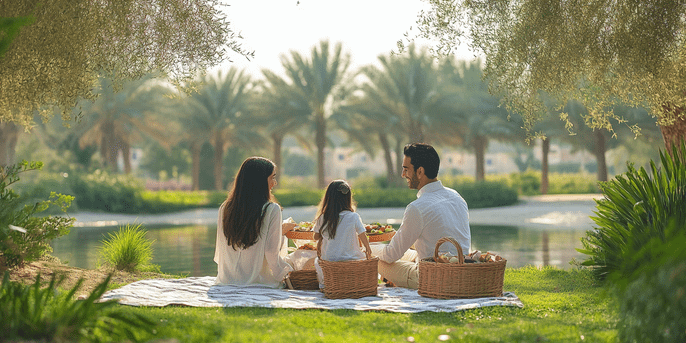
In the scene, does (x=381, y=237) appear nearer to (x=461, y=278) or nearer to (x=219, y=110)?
(x=461, y=278)

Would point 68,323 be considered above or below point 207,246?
above

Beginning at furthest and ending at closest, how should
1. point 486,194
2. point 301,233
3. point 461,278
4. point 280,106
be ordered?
1. point 280,106
2. point 486,194
3. point 301,233
4. point 461,278

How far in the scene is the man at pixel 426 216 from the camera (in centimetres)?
595

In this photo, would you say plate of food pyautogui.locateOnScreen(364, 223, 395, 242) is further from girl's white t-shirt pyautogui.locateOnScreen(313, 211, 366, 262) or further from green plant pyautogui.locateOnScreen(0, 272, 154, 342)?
green plant pyautogui.locateOnScreen(0, 272, 154, 342)

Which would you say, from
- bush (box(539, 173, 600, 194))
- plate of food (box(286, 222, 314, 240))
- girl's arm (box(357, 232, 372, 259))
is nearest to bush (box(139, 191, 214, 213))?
bush (box(539, 173, 600, 194))

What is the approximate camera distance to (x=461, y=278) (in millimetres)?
5594

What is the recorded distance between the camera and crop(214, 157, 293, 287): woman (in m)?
6.11

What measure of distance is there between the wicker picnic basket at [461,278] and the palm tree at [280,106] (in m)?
25.9

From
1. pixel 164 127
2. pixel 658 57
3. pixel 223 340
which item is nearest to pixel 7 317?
pixel 223 340

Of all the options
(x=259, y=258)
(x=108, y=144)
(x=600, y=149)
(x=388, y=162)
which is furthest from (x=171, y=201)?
(x=259, y=258)

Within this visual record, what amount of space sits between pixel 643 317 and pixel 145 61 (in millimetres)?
6662

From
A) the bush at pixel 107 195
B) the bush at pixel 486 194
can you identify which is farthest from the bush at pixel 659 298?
the bush at pixel 107 195

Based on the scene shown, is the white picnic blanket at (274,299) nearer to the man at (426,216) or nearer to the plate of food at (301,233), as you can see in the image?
the man at (426,216)

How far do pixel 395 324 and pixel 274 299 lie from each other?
4.97 ft
